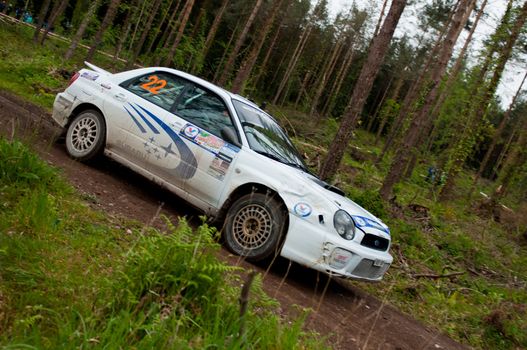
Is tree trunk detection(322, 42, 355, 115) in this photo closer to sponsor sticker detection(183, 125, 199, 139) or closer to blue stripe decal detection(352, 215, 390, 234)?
sponsor sticker detection(183, 125, 199, 139)

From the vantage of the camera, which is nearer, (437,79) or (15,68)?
(437,79)

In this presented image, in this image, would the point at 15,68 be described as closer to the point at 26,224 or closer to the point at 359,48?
the point at 26,224

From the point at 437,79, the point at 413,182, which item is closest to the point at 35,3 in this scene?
the point at 413,182

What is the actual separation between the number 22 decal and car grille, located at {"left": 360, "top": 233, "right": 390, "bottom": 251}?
3470mm

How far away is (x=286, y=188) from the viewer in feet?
18.2

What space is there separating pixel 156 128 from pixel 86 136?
1210mm

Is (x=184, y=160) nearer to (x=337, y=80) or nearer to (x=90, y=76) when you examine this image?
(x=90, y=76)

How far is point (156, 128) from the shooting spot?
647cm

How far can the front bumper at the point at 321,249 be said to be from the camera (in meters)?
5.27

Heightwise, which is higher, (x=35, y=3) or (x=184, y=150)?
(x=35, y=3)

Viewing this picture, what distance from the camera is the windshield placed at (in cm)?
620

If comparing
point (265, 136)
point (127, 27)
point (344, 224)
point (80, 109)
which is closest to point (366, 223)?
point (344, 224)

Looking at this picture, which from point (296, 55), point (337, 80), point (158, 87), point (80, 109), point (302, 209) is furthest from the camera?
point (296, 55)

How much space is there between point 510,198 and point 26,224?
28.7 meters
